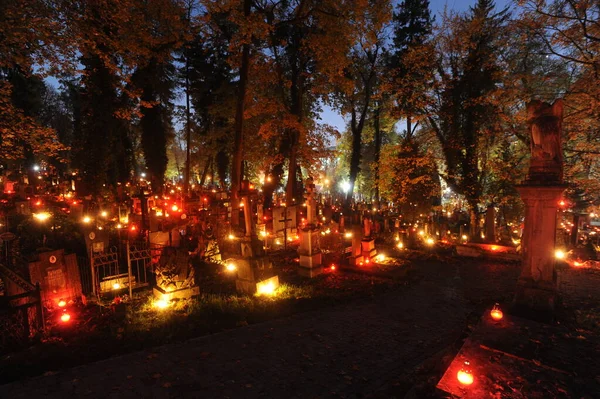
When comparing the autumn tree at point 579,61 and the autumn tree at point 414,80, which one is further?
the autumn tree at point 414,80

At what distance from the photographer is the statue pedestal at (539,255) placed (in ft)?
23.3

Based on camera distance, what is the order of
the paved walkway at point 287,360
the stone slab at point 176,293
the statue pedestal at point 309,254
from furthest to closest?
1. the statue pedestal at point 309,254
2. the stone slab at point 176,293
3. the paved walkway at point 287,360

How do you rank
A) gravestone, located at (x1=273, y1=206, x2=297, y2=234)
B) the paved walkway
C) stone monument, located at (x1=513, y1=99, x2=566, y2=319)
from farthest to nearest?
1. gravestone, located at (x1=273, y1=206, x2=297, y2=234)
2. stone monument, located at (x1=513, y1=99, x2=566, y2=319)
3. the paved walkway

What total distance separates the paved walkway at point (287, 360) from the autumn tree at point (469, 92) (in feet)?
33.9

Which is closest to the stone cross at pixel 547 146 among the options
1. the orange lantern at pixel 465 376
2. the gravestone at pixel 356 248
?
the orange lantern at pixel 465 376

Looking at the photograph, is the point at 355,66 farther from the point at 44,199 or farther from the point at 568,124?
the point at 44,199

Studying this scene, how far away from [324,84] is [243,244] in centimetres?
1339

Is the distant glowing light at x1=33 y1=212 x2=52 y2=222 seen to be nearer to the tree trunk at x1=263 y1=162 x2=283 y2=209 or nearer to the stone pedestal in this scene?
the stone pedestal

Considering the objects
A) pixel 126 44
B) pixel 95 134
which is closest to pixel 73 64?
pixel 126 44

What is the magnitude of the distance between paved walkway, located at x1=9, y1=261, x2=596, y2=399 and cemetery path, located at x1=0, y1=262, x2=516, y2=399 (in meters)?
0.01

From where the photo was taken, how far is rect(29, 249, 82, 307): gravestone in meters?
7.58

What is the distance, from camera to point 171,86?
30609 mm

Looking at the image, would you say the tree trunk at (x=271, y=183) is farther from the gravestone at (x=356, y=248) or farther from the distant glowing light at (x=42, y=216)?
the distant glowing light at (x=42, y=216)

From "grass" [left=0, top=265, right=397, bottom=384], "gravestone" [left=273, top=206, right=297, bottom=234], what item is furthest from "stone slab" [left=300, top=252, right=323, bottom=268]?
"gravestone" [left=273, top=206, right=297, bottom=234]
